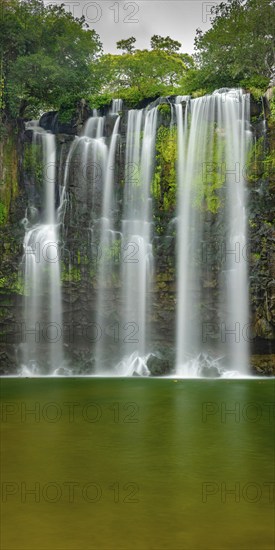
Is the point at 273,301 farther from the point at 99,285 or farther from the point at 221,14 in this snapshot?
the point at 221,14

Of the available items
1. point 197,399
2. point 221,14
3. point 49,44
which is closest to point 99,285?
point 197,399

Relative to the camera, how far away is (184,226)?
1981 centimetres

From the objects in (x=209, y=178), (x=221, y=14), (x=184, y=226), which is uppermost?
(x=221, y=14)

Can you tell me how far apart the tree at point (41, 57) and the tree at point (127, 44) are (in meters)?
16.1

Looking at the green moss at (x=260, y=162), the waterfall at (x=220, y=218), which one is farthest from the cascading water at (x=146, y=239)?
the green moss at (x=260, y=162)

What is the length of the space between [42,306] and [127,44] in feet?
87.8

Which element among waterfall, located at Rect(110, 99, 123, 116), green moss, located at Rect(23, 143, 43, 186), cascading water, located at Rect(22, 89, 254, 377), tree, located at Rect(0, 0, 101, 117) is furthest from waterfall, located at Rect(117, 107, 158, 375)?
tree, located at Rect(0, 0, 101, 117)

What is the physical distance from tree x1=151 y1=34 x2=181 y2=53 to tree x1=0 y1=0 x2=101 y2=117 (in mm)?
16674

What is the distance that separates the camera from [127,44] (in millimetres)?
40406

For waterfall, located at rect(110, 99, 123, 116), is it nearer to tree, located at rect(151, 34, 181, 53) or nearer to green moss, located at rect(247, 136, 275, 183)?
green moss, located at rect(247, 136, 275, 183)

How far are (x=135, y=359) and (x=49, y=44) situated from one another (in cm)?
1339

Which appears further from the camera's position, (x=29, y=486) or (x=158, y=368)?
(x=158, y=368)

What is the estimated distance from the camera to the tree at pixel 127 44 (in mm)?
40344

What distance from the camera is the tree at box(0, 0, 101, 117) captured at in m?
22.5
